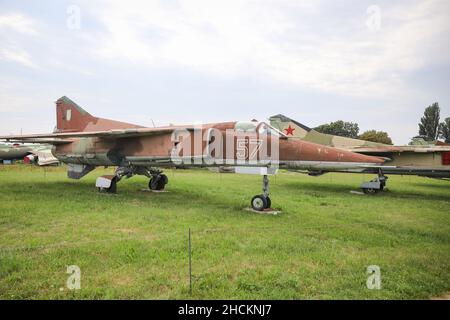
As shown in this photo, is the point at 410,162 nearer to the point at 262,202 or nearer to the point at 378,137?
the point at 262,202

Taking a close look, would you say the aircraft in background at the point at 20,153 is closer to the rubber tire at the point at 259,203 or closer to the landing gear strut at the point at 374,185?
the rubber tire at the point at 259,203

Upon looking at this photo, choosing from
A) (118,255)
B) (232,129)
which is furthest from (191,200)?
(118,255)

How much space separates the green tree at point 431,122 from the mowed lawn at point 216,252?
2604 inches

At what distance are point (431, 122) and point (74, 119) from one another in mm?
71028

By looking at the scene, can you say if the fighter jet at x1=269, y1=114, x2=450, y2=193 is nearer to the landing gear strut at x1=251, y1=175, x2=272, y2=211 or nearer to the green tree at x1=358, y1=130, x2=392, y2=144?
the landing gear strut at x1=251, y1=175, x2=272, y2=211

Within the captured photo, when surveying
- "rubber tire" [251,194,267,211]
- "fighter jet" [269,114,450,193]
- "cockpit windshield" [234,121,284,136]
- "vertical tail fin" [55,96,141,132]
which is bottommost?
"rubber tire" [251,194,267,211]

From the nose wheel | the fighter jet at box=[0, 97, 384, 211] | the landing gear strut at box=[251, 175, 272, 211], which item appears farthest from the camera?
the nose wheel

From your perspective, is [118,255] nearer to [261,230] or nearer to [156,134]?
[261,230]

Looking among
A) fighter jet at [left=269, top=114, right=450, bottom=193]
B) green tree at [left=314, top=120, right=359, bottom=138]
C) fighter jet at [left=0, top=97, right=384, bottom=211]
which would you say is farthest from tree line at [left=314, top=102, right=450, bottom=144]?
fighter jet at [left=0, top=97, right=384, bottom=211]

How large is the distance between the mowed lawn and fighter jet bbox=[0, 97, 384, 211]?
1.41 meters

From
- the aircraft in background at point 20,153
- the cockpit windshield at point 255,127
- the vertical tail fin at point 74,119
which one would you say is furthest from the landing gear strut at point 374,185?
the aircraft in background at point 20,153

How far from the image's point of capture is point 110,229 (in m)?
6.74

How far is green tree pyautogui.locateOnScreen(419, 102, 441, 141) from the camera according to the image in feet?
211
